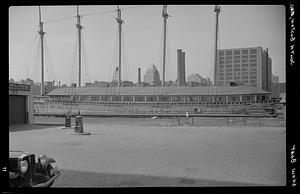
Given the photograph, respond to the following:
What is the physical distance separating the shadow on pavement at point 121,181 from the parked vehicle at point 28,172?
0.61 feet

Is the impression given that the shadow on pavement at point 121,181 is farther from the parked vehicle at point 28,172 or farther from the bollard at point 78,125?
the bollard at point 78,125

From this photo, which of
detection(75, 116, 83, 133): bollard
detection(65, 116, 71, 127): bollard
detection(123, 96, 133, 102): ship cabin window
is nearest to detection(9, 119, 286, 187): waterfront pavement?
detection(75, 116, 83, 133): bollard

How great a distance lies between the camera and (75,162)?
4.73 metres

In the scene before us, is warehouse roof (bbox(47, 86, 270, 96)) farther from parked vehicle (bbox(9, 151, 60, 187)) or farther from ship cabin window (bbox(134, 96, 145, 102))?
parked vehicle (bbox(9, 151, 60, 187))

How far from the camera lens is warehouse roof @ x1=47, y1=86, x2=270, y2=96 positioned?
4709 mm

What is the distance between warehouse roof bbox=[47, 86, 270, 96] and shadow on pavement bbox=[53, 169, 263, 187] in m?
1.36

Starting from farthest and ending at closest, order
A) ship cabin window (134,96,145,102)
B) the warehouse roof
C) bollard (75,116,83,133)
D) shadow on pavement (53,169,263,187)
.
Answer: ship cabin window (134,96,145,102) → bollard (75,116,83,133) → the warehouse roof → shadow on pavement (53,169,263,187)

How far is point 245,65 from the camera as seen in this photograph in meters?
4.09

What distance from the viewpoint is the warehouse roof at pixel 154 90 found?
4.71m

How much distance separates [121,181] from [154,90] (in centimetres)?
189

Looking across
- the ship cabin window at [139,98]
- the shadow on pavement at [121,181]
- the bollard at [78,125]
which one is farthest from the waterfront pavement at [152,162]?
the ship cabin window at [139,98]
